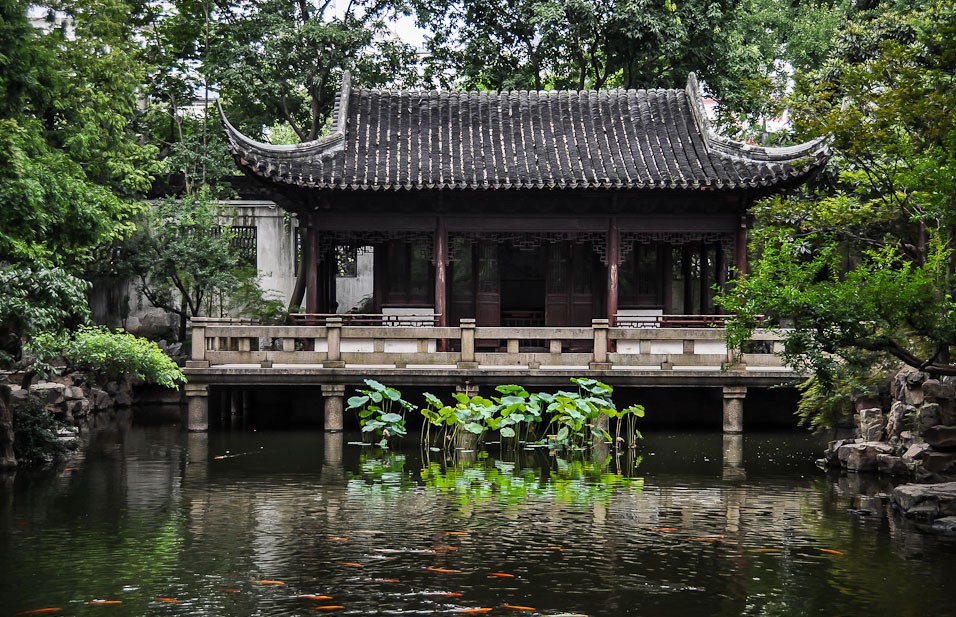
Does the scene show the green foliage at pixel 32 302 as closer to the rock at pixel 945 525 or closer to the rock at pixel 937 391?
the rock at pixel 945 525

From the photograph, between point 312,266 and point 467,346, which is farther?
point 312,266

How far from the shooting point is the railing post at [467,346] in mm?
18016

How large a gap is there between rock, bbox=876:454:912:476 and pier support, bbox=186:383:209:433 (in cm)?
1040

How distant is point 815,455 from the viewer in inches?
648

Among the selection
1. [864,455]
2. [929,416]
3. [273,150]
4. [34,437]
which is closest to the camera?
[929,416]

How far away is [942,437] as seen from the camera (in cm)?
1262

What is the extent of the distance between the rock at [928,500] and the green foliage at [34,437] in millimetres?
10625

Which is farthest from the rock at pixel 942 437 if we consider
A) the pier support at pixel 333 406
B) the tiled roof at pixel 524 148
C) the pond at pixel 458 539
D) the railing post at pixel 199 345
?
the railing post at pixel 199 345

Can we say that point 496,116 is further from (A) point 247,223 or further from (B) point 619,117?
(A) point 247,223

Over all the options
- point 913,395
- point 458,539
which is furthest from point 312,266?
point 458,539

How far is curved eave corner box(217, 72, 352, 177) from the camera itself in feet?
65.2

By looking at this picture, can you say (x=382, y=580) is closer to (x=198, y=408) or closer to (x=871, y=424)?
(x=871, y=424)

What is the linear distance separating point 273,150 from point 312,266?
2.28m

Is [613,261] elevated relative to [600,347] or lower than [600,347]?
elevated
